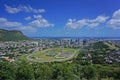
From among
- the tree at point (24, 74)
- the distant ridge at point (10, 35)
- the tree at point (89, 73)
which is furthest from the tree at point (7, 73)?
the distant ridge at point (10, 35)

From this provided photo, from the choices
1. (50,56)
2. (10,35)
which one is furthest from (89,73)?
(10,35)

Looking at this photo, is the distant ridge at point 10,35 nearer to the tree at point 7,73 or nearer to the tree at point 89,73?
the tree at point 7,73

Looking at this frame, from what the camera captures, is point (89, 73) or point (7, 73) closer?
point (7, 73)

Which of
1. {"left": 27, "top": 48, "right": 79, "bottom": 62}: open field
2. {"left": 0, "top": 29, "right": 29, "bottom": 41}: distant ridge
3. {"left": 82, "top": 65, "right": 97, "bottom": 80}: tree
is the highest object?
{"left": 0, "top": 29, "right": 29, "bottom": 41}: distant ridge

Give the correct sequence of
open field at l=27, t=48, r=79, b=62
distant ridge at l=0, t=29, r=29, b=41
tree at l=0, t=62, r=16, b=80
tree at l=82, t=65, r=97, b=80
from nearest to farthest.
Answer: tree at l=0, t=62, r=16, b=80 < tree at l=82, t=65, r=97, b=80 < open field at l=27, t=48, r=79, b=62 < distant ridge at l=0, t=29, r=29, b=41

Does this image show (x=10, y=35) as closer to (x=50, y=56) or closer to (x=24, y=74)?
(x=50, y=56)

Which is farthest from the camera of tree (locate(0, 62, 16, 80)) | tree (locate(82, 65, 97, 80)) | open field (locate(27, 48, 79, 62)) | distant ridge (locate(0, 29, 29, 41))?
distant ridge (locate(0, 29, 29, 41))

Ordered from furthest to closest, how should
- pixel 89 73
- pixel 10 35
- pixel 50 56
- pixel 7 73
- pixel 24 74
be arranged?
pixel 10 35 → pixel 50 56 → pixel 89 73 → pixel 7 73 → pixel 24 74

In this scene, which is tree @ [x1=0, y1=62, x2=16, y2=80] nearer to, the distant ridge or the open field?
the open field

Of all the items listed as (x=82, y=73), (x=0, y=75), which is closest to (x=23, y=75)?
(x=0, y=75)

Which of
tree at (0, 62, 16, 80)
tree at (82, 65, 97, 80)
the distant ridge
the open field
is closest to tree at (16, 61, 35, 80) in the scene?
tree at (0, 62, 16, 80)

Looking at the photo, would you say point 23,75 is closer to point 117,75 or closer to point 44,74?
point 44,74

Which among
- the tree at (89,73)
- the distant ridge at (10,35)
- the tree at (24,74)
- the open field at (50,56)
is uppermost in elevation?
the distant ridge at (10,35)
